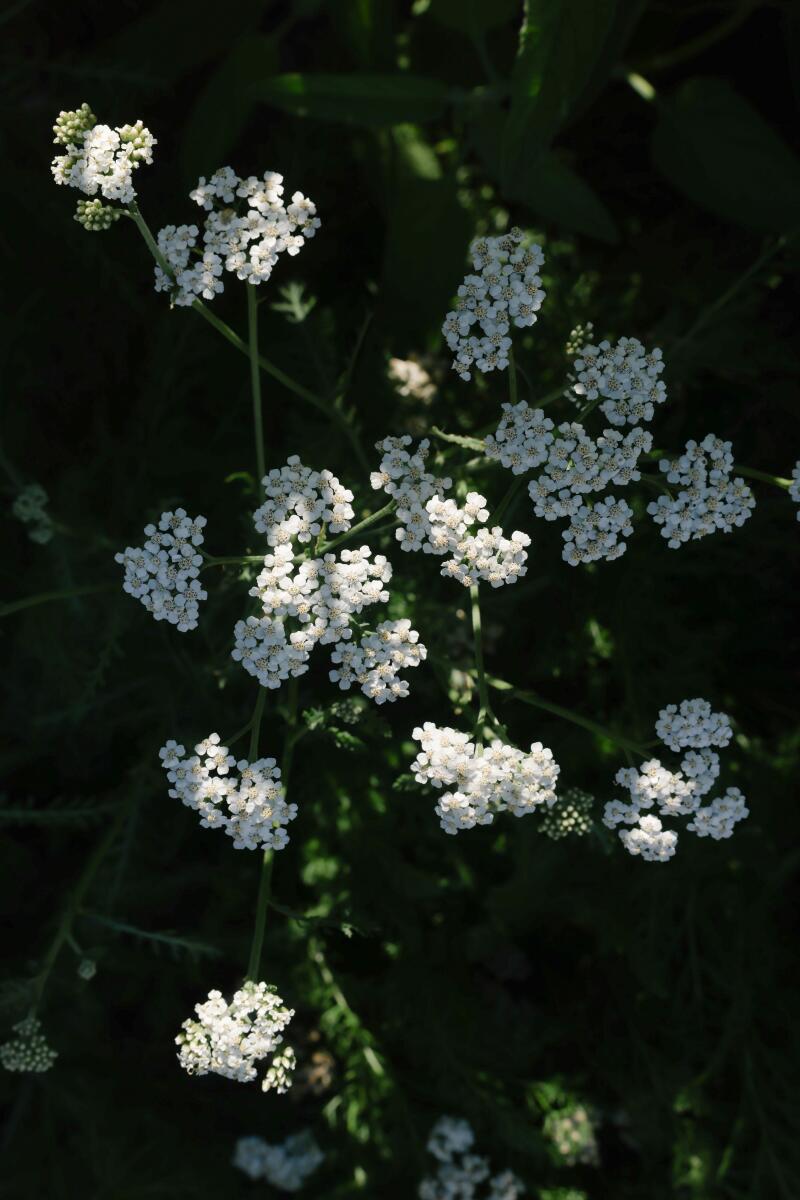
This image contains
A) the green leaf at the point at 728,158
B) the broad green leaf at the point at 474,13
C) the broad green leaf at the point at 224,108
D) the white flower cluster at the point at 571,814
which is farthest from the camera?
the green leaf at the point at 728,158

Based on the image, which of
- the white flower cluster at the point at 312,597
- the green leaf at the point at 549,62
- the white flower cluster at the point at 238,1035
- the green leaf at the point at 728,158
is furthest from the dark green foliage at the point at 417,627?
the white flower cluster at the point at 238,1035

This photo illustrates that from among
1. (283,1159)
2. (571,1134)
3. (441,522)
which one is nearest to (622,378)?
(441,522)

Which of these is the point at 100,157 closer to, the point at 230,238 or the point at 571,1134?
the point at 230,238

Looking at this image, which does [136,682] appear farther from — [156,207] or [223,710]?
[156,207]

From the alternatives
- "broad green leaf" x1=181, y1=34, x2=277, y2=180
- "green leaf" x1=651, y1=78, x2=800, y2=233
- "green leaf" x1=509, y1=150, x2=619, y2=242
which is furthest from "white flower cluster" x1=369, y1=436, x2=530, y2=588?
"green leaf" x1=651, y1=78, x2=800, y2=233

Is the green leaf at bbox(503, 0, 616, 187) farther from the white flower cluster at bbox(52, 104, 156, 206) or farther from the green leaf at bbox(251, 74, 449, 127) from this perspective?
the white flower cluster at bbox(52, 104, 156, 206)

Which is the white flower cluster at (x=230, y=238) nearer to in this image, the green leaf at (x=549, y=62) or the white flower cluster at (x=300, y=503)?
the white flower cluster at (x=300, y=503)

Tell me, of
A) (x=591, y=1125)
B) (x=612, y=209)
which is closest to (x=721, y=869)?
(x=591, y=1125)
